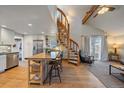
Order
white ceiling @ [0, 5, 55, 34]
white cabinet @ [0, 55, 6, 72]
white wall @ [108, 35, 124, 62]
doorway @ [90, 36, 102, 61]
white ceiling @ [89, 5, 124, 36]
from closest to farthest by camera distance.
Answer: white ceiling @ [0, 5, 55, 34] < white cabinet @ [0, 55, 6, 72] < white ceiling @ [89, 5, 124, 36] < white wall @ [108, 35, 124, 62] < doorway @ [90, 36, 102, 61]

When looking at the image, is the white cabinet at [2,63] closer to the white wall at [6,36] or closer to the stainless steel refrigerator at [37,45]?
the white wall at [6,36]

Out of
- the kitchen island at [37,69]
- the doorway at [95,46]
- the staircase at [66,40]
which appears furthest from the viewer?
the doorway at [95,46]

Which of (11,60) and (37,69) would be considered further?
(11,60)

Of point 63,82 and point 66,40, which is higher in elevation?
point 66,40

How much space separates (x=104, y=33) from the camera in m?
11.6

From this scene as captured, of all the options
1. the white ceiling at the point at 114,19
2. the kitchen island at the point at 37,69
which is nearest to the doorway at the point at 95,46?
the white ceiling at the point at 114,19

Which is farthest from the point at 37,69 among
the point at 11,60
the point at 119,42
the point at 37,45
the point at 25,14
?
the point at 119,42

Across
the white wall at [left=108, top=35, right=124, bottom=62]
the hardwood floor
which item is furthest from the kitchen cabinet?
the white wall at [left=108, top=35, right=124, bottom=62]

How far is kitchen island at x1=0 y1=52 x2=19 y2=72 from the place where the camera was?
6.33m

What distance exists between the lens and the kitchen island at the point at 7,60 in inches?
249

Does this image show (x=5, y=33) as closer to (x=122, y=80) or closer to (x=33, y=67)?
(x=33, y=67)

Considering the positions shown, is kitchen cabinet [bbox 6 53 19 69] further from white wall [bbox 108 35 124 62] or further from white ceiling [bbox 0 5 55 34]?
white wall [bbox 108 35 124 62]

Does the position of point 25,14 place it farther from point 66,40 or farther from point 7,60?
point 66,40

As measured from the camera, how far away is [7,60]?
6867 mm
